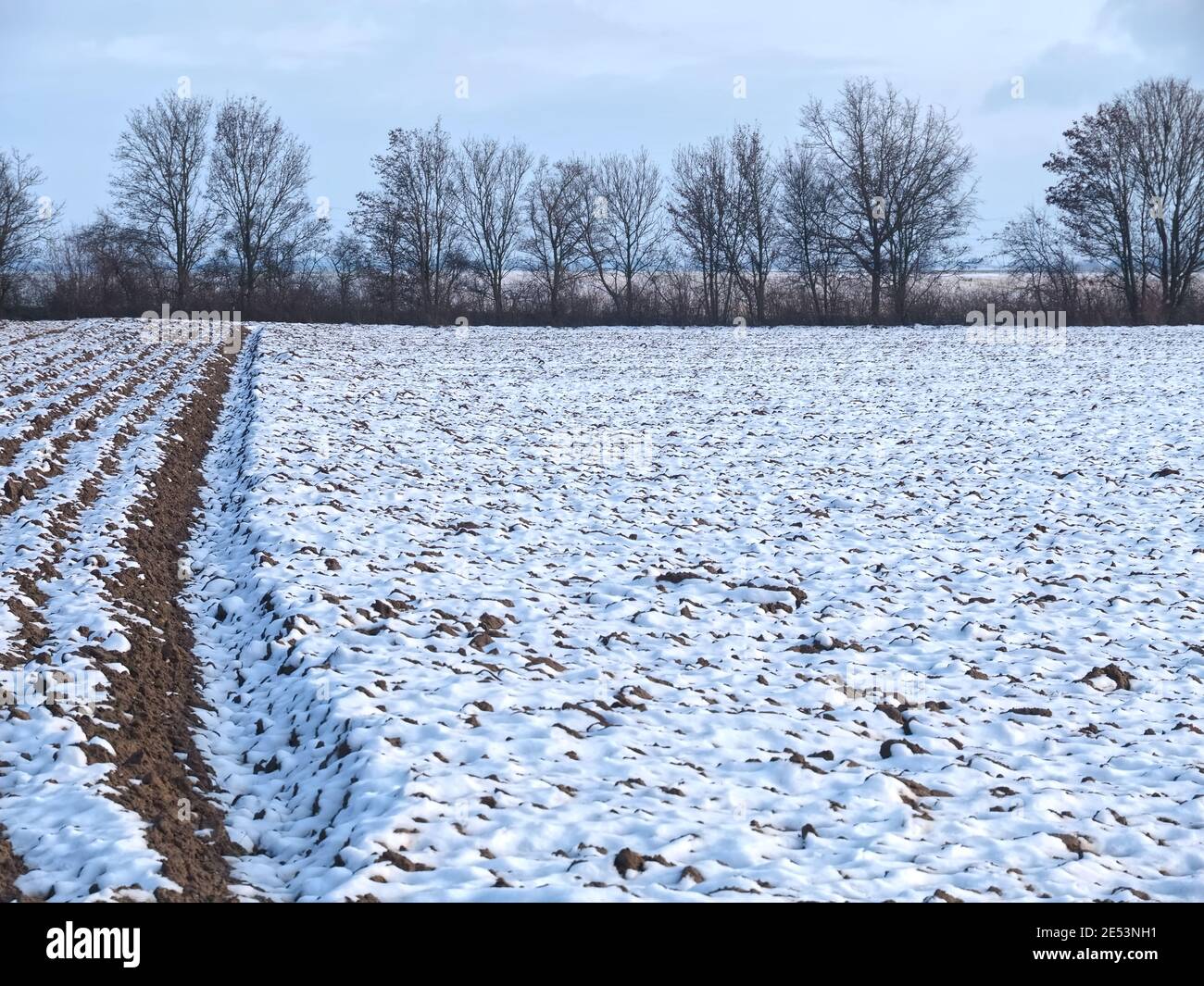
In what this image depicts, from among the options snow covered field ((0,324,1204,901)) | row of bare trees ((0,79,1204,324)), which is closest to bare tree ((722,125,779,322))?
row of bare trees ((0,79,1204,324))

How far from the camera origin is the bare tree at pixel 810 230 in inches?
1956

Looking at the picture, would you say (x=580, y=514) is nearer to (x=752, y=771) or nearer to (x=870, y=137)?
(x=752, y=771)

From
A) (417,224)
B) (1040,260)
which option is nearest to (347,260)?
(417,224)

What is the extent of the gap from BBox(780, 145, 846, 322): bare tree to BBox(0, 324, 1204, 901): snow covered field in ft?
111

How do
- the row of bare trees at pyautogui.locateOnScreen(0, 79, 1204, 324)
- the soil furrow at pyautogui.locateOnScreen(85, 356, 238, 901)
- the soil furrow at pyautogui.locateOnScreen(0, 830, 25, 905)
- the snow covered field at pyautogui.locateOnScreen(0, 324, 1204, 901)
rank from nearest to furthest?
1. the soil furrow at pyautogui.locateOnScreen(0, 830, 25, 905)
2. the soil furrow at pyautogui.locateOnScreen(85, 356, 238, 901)
3. the snow covered field at pyautogui.locateOnScreen(0, 324, 1204, 901)
4. the row of bare trees at pyautogui.locateOnScreen(0, 79, 1204, 324)

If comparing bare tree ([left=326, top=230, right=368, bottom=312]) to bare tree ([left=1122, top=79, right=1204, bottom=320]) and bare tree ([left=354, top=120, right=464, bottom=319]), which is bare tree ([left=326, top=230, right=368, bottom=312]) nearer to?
bare tree ([left=354, top=120, right=464, bottom=319])

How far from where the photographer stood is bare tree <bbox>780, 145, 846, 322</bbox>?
49.7m

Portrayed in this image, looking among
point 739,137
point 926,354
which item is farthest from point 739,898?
point 739,137

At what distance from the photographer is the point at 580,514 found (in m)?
12.8

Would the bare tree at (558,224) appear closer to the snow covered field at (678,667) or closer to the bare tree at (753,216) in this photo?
the bare tree at (753,216)

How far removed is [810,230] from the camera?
50531mm

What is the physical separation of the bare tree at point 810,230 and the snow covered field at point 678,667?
33.8 m

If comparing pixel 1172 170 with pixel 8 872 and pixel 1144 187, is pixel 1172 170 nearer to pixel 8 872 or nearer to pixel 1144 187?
pixel 1144 187

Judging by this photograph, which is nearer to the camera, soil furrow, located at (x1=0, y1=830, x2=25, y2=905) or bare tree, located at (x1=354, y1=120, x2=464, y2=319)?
soil furrow, located at (x1=0, y1=830, x2=25, y2=905)
